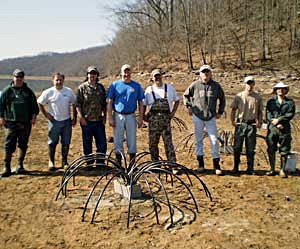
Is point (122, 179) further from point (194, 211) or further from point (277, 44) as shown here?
point (277, 44)

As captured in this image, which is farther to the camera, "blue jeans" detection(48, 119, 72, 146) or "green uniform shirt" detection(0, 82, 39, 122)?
"blue jeans" detection(48, 119, 72, 146)

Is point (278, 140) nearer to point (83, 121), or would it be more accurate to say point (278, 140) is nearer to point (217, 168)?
point (217, 168)

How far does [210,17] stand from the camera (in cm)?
3002

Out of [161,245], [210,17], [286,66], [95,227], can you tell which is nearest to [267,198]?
[161,245]

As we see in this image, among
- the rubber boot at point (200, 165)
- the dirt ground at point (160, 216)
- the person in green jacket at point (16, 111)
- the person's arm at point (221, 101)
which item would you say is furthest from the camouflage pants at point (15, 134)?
the person's arm at point (221, 101)

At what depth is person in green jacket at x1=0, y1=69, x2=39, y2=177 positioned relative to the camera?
5715mm

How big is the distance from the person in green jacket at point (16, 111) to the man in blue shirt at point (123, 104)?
4.61 ft

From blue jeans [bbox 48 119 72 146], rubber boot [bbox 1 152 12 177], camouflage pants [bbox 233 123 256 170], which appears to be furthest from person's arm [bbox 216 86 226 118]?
rubber boot [bbox 1 152 12 177]

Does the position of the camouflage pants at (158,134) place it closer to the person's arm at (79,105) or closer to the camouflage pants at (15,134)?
the person's arm at (79,105)

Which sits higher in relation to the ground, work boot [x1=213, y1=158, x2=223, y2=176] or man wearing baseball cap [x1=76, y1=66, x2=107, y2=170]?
man wearing baseball cap [x1=76, y1=66, x2=107, y2=170]

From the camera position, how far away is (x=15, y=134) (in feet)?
19.2

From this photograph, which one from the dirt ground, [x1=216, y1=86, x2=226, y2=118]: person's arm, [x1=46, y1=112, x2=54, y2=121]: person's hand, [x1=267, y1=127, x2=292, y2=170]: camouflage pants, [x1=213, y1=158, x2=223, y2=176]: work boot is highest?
[x1=216, y1=86, x2=226, y2=118]: person's arm

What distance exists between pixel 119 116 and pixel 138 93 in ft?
1.64

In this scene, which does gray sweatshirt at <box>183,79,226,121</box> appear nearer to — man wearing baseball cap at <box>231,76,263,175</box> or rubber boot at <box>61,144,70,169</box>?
man wearing baseball cap at <box>231,76,263,175</box>
